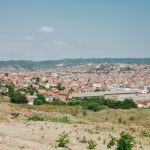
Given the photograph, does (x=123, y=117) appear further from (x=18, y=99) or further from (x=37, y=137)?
(x=18, y=99)

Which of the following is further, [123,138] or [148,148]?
[148,148]

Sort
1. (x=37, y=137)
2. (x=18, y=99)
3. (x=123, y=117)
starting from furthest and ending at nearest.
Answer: (x=18, y=99) → (x=123, y=117) → (x=37, y=137)

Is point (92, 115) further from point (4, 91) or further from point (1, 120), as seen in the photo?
point (4, 91)

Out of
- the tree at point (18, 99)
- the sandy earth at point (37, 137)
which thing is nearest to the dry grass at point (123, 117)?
the sandy earth at point (37, 137)

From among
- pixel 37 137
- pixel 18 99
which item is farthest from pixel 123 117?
pixel 18 99

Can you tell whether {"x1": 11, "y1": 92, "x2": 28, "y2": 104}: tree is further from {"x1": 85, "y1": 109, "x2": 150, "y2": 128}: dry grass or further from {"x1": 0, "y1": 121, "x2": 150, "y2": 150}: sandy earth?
{"x1": 0, "y1": 121, "x2": 150, "y2": 150}: sandy earth

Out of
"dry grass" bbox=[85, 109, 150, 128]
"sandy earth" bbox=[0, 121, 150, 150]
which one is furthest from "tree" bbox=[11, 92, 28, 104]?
"sandy earth" bbox=[0, 121, 150, 150]

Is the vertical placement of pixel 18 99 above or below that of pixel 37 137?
below

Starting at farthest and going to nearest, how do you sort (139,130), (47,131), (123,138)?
(139,130) → (47,131) → (123,138)

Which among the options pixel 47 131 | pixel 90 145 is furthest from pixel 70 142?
pixel 47 131

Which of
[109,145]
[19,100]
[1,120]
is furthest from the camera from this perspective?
[19,100]

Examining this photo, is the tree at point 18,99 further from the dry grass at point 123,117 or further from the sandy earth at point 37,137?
the sandy earth at point 37,137
